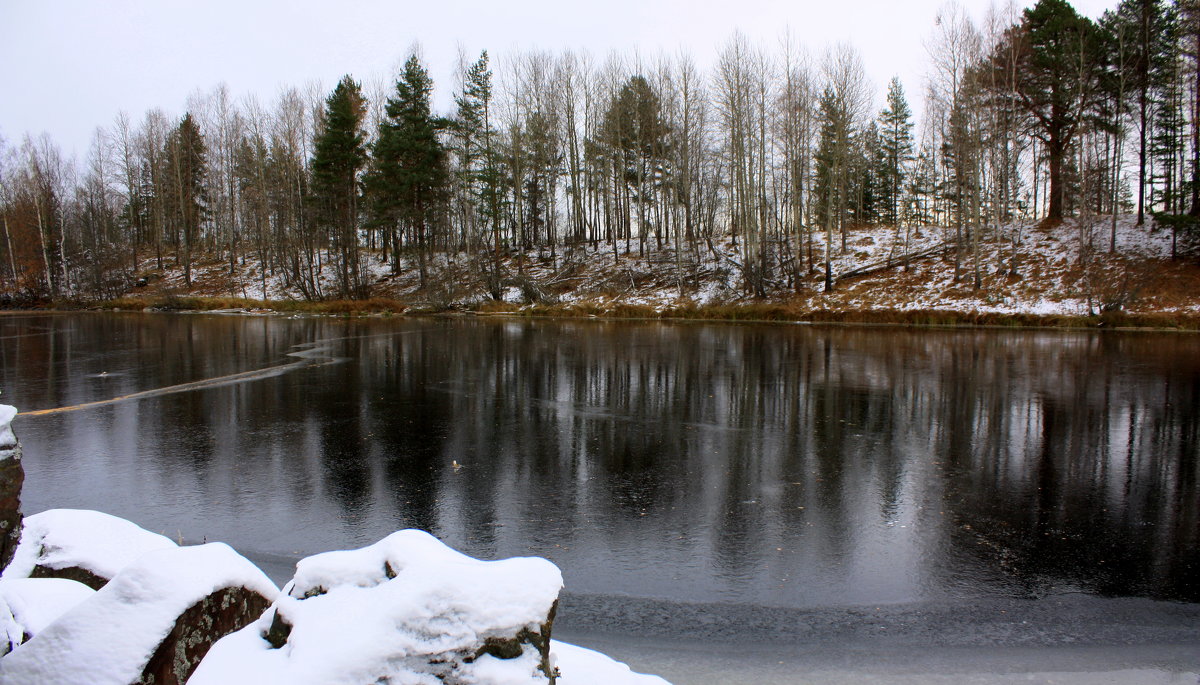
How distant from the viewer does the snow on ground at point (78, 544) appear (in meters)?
3.47

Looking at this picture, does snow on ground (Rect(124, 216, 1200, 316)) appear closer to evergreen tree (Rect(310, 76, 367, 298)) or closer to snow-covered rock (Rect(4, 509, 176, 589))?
evergreen tree (Rect(310, 76, 367, 298))

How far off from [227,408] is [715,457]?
9.07 metres

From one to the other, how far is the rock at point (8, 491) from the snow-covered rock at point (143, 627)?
3.59ft

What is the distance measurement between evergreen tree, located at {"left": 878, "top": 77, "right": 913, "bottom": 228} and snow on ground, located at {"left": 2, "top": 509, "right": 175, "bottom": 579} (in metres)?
64.3

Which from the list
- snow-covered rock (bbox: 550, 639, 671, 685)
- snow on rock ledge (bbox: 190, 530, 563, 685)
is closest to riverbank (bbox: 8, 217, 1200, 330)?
snow-covered rock (bbox: 550, 639, 671, 685)

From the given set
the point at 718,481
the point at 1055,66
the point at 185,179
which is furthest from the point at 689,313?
the point at 185,179

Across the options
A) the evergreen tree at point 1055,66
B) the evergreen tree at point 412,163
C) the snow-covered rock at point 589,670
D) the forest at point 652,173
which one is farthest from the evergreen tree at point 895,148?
the snow-covered rock at point 589,670

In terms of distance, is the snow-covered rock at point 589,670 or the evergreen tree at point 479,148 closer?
the snow-covered rock at point 589,670

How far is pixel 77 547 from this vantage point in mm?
3592

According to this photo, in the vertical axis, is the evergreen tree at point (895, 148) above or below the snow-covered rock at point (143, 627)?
above

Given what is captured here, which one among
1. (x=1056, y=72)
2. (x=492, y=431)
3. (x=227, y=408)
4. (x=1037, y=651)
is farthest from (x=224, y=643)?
(x=1056, y=72)

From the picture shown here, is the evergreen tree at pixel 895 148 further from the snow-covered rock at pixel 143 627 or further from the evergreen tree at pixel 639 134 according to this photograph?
the snow-covered rock at pixel 143 627

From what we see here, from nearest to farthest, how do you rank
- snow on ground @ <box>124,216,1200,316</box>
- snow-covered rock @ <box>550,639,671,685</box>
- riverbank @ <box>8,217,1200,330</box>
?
snow-covered rock @ <box>550,639,671,685</box> → riverbank @ <box>8,217,1200,330</box> → snow on ground @ <box>124,216,1200,316</box>

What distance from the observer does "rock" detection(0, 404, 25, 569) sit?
3197mm
